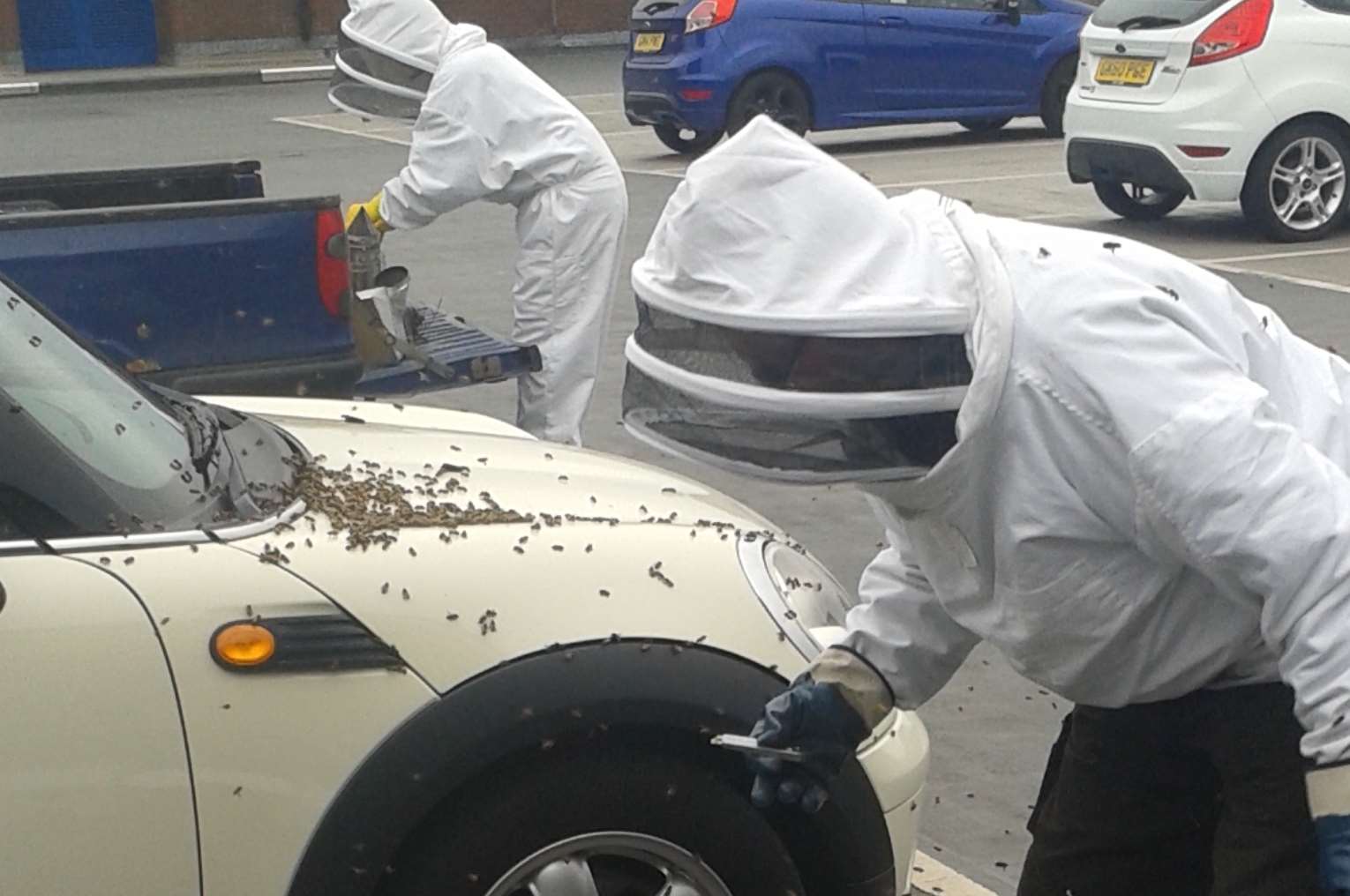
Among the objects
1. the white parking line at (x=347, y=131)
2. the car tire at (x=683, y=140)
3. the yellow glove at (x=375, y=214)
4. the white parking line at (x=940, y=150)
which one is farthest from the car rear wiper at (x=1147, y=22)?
the white parking line at (x=347, y=131)

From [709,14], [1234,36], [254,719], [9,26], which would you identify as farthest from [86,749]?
[9,26]

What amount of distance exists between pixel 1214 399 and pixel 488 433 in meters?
2.37

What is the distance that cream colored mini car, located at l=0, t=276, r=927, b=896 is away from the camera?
3223 millimetres

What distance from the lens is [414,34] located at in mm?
7379

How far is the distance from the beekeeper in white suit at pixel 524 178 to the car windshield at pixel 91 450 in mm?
3189

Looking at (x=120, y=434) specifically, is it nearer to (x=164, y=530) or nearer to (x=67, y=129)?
(x=164, y=530)

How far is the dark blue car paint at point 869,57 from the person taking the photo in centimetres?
1708

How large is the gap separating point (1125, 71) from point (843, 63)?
4.91m

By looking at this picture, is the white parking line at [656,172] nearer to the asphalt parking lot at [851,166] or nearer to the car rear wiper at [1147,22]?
the asphalt parking lot at [851,166]

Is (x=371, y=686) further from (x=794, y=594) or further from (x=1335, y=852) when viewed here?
(x=1335, y=852)

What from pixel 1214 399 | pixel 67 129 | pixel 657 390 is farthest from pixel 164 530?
pixel 67 129

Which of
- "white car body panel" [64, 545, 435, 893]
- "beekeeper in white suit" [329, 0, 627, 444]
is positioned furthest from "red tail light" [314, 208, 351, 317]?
"white car body panel" [64, 545, 435, 893]

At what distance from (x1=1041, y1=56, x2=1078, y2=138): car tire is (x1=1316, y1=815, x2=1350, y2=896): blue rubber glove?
53.7 ft

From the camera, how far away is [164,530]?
135 inches
